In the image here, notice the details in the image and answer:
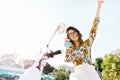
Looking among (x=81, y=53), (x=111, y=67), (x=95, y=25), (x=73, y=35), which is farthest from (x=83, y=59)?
(x=111, y=67)

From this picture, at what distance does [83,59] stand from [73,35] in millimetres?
329

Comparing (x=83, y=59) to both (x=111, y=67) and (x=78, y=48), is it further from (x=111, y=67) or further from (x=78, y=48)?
(x=111, y=67)

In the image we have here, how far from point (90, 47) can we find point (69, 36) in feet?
0.98

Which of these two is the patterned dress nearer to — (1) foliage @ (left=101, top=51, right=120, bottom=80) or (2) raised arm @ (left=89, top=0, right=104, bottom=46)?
(2) raised arm @ (left=89, top=0, right=104, bottom=46)

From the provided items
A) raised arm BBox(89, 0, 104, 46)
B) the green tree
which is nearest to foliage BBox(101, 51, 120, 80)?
the green tree

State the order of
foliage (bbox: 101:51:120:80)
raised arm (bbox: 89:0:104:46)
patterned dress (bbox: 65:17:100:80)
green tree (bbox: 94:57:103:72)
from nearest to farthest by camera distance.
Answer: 1. patterned dress (bbox: 65:17:100:80)
2. raised arm (bbox: 89:0:104:46)
3. foliage (bbox: 101:51:120:80)
4. green tree (bbox: 94:57:103:72)

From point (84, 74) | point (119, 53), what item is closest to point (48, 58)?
point (84, 74)

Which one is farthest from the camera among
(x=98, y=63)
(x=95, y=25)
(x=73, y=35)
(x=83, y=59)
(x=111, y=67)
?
(x=98, y=63)

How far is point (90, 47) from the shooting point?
361 cm

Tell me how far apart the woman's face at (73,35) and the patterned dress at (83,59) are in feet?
0.38

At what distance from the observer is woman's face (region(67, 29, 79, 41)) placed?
11.7 feet

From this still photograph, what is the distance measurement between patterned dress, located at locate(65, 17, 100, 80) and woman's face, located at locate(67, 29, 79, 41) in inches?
4.6

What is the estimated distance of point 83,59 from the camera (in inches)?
137

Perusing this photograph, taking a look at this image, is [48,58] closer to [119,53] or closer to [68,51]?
[68,51]
